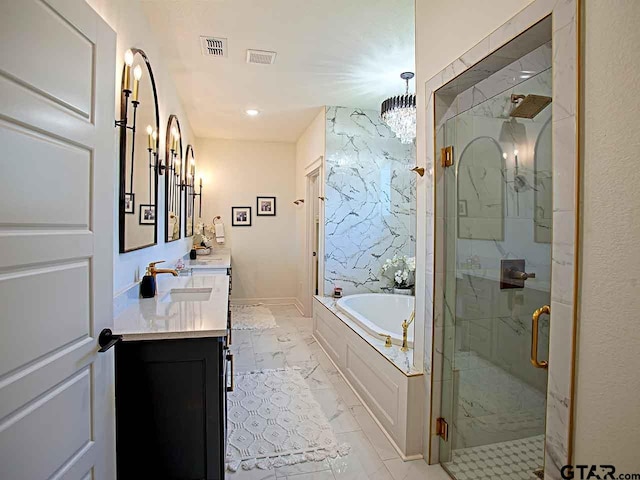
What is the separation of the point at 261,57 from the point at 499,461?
3300mm

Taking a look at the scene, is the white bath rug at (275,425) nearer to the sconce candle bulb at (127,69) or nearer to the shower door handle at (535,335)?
the shower door handle at (535,335)

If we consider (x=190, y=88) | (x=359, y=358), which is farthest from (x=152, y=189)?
(x=359, y=358)

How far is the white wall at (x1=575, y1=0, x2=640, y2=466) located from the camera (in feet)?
3.20

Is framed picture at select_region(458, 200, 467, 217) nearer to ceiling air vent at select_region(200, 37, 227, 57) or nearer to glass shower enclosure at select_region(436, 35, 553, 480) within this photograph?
glass shower enclosure at select_region(436, 35, 553, 480)

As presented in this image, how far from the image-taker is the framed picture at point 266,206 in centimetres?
629

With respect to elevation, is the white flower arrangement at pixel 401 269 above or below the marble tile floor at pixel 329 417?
above

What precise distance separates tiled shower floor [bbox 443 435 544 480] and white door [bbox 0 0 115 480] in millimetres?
1716

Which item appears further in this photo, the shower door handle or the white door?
the shower door handle

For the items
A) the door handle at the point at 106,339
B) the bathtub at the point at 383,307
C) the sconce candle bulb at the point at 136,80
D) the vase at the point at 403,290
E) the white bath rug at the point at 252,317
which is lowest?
the white bath rug at the point at 252,317

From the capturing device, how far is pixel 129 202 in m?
2.14

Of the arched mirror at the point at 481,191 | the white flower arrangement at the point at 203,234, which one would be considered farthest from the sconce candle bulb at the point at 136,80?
the white flower arrangement at the point at 203,234

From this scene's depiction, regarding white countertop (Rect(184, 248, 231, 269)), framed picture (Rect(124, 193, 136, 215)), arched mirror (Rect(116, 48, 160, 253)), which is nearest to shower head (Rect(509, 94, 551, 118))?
arched mirror (Rect(116, 48, 160, 253))

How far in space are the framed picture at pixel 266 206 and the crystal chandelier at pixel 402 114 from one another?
3.28m

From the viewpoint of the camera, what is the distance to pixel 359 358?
2.91 meters
